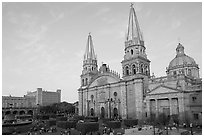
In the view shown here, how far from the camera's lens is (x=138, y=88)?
4578 centimetres

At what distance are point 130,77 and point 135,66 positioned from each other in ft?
9.69

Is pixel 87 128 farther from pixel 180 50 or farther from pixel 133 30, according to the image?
pixel 180 50

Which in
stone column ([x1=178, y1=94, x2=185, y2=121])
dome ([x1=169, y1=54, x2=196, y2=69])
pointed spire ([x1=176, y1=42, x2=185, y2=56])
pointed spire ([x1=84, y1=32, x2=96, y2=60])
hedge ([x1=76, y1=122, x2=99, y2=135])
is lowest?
hedge ([x1=76, y1=122, x2=99, y2=135])

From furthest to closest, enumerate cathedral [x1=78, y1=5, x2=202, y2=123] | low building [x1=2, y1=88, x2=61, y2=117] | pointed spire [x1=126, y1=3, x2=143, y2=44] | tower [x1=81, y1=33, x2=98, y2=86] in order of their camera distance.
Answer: low building [x1=2, y1=88, x2=61, y2=117], tower [x1=81, y1=33, x2=98, y2=86], pointed spire [x1=126, y1=3, x2=143, y2=44], cathedral [x1=78, y1=5, x2=202, y2=123]

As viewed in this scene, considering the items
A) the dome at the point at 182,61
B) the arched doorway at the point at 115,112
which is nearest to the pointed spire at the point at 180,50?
the dome at the point at 182,61

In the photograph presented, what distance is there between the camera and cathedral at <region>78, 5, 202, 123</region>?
38.9 meters

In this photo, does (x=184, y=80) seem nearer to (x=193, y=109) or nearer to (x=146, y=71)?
(x=193, y=109)

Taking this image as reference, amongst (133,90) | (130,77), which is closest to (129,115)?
(133,90)

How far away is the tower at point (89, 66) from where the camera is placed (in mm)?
63281

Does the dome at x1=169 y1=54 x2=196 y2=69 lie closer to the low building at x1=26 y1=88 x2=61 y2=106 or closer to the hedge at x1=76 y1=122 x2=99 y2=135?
the hedge at x1=76 y1=122 x2=99 y2=135

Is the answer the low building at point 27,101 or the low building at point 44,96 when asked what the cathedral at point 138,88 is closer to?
the low building at point 27,101

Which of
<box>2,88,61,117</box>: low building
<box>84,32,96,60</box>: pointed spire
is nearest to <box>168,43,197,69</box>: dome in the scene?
<box>84,32,96,60</box>: pointed spire

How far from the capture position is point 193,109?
3766cm

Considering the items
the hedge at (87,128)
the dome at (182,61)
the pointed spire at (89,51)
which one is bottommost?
the hedge at (87,128)
